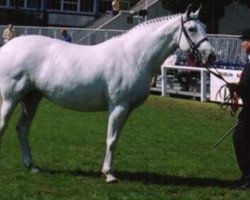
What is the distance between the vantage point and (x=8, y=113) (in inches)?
452

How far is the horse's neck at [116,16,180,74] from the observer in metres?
11.0

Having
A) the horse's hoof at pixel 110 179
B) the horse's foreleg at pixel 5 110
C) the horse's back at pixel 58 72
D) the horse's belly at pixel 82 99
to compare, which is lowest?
the horse's hoof at pixel 110 179

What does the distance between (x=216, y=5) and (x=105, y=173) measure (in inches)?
1828

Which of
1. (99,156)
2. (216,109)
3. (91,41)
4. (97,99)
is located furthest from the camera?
(91,41)

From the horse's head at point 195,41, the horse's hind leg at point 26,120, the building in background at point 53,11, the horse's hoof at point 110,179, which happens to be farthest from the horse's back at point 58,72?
the building in background at point 53,11

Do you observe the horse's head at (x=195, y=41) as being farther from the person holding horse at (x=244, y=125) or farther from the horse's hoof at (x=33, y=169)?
the horse's hoof at (x=33, y=169)

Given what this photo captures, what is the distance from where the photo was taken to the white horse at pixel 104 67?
10.9m

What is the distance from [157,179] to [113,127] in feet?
3.63

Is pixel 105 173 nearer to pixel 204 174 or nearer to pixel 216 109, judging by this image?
pixel 204 174

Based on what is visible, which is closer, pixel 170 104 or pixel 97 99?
pixel 97 99

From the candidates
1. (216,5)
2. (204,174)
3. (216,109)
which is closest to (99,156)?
(204,174)

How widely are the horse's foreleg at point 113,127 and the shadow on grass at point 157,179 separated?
0.36 metres

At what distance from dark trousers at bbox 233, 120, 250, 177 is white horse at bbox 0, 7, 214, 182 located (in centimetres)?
106

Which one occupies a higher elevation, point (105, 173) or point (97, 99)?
point (97, 99)
